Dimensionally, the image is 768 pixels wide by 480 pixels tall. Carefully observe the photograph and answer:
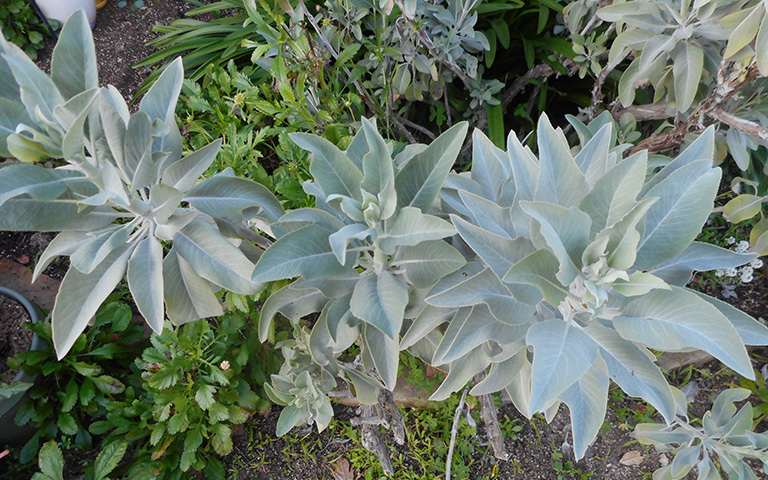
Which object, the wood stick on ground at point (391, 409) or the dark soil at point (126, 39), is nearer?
the wood stick on ground at point (391, 409)

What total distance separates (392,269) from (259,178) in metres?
0.94

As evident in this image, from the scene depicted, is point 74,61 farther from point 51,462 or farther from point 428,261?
point 51,462

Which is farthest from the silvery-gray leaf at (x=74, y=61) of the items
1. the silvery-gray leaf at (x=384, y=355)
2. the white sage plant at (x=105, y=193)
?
the silvery-gray leaf at (x=384, y=355)

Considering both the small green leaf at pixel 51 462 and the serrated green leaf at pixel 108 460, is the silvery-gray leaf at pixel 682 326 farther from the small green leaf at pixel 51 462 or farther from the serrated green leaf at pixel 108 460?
the small green leaf at pixel 51 462

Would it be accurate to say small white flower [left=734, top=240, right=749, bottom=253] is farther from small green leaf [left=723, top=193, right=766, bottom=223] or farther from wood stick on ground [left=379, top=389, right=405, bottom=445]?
Answer: wood stick on ground [left=379, top=389, right=405, bottom=445]

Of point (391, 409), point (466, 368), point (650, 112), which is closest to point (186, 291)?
point (466, 368)

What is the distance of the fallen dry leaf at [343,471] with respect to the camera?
6.23 ft

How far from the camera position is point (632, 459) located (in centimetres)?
185

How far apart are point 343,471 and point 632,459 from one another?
1.14 m

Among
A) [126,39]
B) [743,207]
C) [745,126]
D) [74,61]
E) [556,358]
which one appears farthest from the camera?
[126,39]

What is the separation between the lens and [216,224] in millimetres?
942

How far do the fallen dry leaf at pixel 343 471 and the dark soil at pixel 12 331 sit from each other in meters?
1.47

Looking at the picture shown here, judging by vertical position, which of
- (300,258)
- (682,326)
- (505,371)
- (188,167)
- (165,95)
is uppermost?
(165,95)

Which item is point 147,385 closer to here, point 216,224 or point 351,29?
point 216,224
